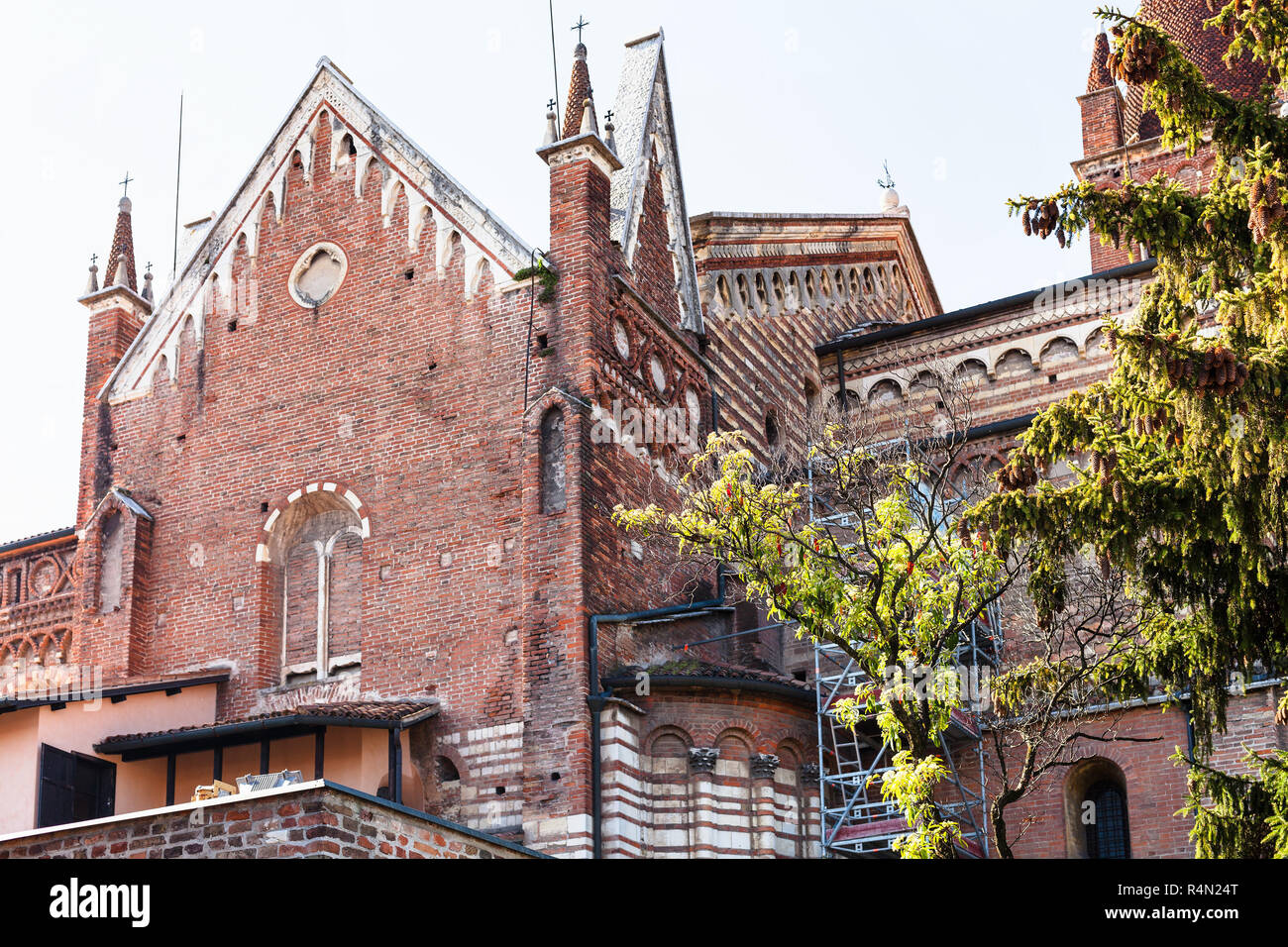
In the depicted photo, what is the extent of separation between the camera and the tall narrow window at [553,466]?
66.7 ft

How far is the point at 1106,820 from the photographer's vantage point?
2080cm

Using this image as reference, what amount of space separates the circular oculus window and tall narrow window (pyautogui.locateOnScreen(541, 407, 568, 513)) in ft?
14.6

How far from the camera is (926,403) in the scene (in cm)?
2711

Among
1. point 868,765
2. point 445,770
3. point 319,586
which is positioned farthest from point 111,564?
point 868,765

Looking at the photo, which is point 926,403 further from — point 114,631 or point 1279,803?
point 1279,803

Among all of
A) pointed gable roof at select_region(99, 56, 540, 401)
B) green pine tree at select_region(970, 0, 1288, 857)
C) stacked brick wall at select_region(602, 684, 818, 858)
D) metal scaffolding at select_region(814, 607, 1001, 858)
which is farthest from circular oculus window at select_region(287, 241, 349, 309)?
green pine tree at select_region(970, 0, 1288, 857)

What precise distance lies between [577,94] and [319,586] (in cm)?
763

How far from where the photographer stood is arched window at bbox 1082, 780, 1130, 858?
20.6 m

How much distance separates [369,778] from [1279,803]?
11229 mm

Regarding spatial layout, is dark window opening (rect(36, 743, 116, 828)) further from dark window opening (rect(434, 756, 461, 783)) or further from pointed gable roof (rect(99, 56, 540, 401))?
pointed gable roof (rect(99, 56, 540, 401))

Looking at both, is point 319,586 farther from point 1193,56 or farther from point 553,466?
point 1193,56

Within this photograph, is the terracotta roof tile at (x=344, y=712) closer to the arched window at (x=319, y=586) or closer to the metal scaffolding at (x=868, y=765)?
the arched window at (x=319, y=586)

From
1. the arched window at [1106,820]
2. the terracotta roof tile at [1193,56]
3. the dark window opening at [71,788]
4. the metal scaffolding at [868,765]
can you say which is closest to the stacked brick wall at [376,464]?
the dark window opening at [71,788]
